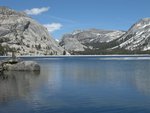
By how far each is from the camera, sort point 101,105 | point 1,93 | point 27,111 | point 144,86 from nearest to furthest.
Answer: point 27,111
point 101,105
point 1,93
point 144,86

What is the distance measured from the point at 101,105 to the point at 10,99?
574 inches

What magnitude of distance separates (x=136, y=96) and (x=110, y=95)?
4245 millimetres

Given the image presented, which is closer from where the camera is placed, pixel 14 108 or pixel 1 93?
pixel 14 108

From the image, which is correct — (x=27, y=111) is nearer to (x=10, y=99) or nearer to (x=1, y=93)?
(x=10, y=99)

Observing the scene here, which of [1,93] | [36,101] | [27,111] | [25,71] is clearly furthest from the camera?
[25,71]

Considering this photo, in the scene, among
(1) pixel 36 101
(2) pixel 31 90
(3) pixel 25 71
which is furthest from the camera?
(3) pixel 25 71

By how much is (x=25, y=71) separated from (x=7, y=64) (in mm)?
8896

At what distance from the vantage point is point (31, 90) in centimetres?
6250

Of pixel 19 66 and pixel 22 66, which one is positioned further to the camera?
pixel 19 66

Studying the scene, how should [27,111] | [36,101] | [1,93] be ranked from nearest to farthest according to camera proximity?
1. [27,111]
2. [36,101]
3. [1,93]

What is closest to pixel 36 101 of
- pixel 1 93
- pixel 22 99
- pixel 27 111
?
pixel 22 99

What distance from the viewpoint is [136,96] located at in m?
53.9

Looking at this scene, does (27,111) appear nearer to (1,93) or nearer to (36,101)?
(36,101)

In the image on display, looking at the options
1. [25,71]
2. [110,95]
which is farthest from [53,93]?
[25,71]
